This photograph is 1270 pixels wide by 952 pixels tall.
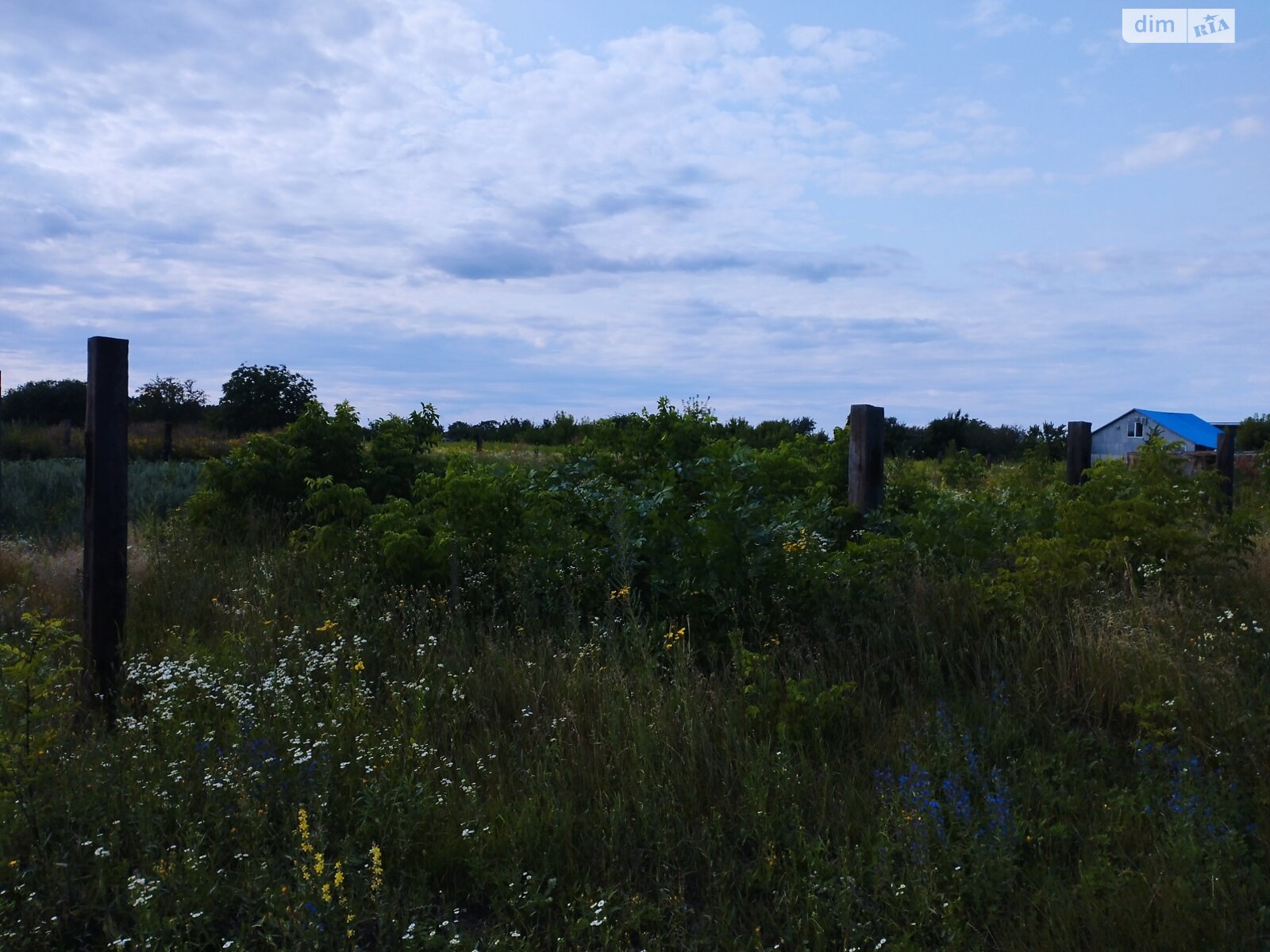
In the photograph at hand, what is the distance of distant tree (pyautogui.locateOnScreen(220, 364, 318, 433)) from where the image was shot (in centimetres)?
3959

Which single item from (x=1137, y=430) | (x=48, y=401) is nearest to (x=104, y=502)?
(x=48, y=401)

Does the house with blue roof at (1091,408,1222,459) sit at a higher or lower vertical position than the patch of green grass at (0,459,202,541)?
higher

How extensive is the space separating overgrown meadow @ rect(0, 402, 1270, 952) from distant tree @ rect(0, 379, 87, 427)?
145 ft

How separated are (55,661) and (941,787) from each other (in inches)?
223

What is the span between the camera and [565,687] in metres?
5.21

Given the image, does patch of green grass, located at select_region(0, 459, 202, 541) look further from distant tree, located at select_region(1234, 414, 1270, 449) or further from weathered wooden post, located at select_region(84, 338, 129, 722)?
distant tree, located at select_region(1234, 414, 1270, 449)

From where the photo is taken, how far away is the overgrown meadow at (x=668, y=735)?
3.62 m

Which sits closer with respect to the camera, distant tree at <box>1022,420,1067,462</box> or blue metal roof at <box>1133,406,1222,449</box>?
distant tree at <box>1022,420,1067,462</box>

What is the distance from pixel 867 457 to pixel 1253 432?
3593 cm

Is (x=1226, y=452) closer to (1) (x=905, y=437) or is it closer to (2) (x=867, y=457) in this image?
(2) (x=867, y=457)

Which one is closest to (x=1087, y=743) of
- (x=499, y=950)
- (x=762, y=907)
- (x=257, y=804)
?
(x=762, y=907)

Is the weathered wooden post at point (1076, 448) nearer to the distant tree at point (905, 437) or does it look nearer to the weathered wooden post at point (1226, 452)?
the weathered wooden post at point (1226, 452)

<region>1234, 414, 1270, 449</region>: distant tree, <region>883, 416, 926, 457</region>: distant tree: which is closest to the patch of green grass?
<region>883, 416, 926, 457</region>: distant tree

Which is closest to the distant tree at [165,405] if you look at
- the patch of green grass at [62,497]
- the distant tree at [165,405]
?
the distant tree at [165,405]
